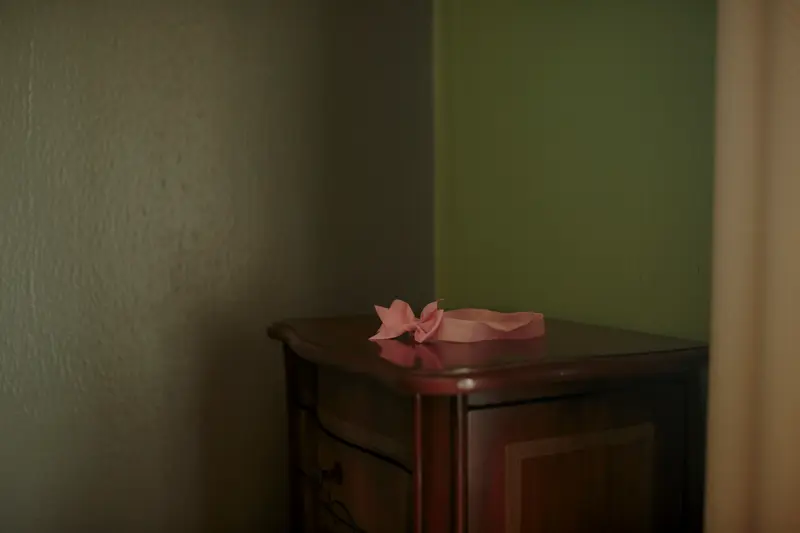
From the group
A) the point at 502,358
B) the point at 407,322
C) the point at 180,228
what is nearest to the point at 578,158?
the point at 407,322

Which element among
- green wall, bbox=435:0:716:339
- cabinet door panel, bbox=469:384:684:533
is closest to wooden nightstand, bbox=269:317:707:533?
cabinet door panel, bbox=469:384:684:533

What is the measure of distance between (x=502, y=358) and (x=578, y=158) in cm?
60

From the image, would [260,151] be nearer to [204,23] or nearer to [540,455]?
[204,23]

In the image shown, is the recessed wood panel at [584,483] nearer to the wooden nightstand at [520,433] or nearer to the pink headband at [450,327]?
the wooden nightstand at [520,433]

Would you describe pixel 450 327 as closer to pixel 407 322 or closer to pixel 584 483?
pixel 407 322

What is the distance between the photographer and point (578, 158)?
1.42 metres

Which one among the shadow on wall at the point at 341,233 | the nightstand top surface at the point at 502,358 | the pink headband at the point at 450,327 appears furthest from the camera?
the shadow on wall at the point at 341,233

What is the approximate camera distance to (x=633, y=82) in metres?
1.29

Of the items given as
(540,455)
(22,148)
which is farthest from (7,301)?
(540,455)

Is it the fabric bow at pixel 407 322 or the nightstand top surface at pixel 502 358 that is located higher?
the fabric bow at pixel 407 322

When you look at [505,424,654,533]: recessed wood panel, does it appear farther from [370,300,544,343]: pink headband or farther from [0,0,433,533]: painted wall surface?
[0,0,433,533]: painted wall surface

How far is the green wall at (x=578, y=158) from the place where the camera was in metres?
1.19

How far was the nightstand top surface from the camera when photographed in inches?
33.9

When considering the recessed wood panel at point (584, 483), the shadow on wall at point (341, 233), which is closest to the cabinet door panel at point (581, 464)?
the recessed wood panel at point (584, 483)
